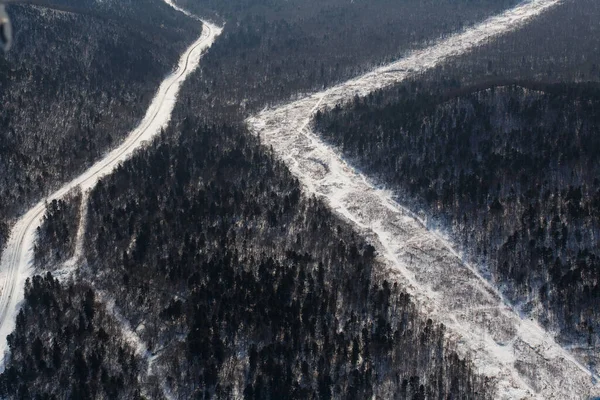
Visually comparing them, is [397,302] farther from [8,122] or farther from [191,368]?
[8,122]

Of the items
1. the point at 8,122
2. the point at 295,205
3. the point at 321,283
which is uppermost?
the point at 8,122

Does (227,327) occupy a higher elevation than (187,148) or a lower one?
lower

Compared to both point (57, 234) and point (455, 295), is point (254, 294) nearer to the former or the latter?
point (455, 295)

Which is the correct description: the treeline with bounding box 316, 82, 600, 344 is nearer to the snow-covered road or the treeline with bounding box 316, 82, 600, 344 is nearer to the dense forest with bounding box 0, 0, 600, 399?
the dense forest with bounding box 0, 0, 600, 399

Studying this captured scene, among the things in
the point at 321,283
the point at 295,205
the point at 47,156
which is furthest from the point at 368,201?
the point at 47,156

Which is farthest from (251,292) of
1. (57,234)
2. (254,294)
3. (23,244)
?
(23,244)
